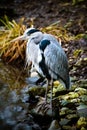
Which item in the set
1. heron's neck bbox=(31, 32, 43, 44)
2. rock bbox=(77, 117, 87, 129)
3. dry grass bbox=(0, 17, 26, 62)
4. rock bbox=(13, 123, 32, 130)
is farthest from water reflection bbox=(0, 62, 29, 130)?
heron's neck bbox=(31, 32, 43, 44)

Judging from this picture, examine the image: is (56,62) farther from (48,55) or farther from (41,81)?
(41,81)

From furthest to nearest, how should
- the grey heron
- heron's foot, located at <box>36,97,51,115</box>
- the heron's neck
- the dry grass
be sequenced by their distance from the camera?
the dry grass, heron's foot, located at <box>36,97,51,115</box>, the heron's neck, the grey heron

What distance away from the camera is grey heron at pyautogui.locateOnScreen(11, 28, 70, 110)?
4.97 meters

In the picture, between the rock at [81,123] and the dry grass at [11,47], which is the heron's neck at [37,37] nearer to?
the rock at [81,123]

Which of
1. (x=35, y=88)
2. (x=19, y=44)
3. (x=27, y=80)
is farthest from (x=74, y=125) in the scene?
(x=19, y=44)

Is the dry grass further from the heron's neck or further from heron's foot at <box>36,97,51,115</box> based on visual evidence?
the heron's neck

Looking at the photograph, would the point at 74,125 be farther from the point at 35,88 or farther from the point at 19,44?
the point at 19,44

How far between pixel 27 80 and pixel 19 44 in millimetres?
1039

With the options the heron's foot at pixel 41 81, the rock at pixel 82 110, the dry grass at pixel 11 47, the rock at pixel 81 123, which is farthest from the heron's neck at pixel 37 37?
the dry grass at pixel 11 47

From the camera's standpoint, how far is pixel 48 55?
498 centimetres

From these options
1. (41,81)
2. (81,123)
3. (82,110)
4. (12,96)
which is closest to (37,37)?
(82,110)

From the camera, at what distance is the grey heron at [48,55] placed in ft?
16.3

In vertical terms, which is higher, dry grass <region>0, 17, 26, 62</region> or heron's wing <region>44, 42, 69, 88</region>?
dry grass <region>0, 17, 26, 62</region>

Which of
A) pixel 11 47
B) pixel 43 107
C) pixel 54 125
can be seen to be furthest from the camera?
pixel 11 47
